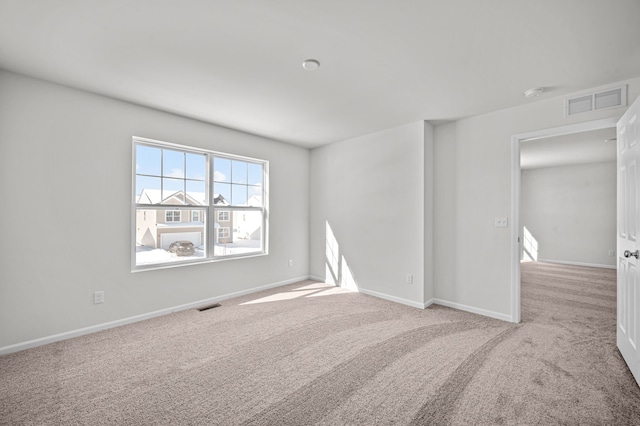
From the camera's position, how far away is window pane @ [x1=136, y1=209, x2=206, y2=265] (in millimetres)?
3471

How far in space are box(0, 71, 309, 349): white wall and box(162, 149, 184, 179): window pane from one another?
0.20m

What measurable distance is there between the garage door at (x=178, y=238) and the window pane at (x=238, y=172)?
101 centimetres

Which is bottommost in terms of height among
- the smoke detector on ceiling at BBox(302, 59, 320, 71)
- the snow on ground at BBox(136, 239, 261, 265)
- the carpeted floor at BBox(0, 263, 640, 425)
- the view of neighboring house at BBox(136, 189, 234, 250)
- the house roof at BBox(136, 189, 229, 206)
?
the carpeted floor at BBox(0, 263, 640, 425)

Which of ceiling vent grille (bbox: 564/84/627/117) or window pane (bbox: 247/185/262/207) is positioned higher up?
ceiling vent grille (bbox: 564/84/627/117)

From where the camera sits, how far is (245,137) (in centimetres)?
442

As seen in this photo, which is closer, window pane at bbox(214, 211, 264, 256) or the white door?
the white door

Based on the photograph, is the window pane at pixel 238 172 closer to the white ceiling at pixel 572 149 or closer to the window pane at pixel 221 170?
the window pane at pixel 221 170

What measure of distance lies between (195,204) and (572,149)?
697cm

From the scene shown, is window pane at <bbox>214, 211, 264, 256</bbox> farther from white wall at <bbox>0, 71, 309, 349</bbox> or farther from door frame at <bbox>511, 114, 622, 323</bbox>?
door frame at <bbox>511, 114, 622, 323</bbox>

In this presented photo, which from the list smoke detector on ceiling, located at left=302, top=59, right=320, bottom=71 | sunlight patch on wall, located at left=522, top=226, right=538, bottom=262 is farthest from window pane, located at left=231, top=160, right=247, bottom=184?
sunlight patch on wall, located at left=522, top=226, right=538, bottom=262

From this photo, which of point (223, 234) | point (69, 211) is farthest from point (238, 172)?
point (69, 211)

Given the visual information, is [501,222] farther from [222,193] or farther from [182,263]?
[182,263]

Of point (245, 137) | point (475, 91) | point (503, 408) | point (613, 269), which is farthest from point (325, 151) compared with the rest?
point (613, 269)

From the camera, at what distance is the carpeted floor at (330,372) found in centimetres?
179
